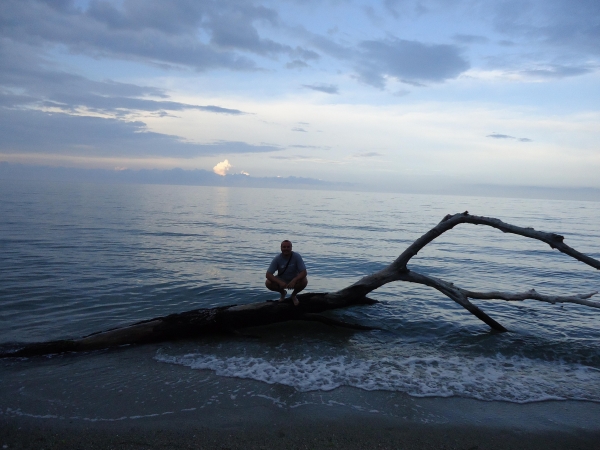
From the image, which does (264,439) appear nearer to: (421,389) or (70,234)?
(421,389)

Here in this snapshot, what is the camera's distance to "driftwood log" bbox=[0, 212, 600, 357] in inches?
329

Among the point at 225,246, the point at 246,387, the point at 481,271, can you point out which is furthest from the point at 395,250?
the point at 246,387

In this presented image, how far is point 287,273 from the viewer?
9.80 meters

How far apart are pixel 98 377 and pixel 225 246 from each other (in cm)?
1722

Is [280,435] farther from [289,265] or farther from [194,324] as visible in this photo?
[289,265]

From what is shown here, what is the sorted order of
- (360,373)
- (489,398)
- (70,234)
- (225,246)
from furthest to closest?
(70,234), (225,246), (360,373), (489,398)

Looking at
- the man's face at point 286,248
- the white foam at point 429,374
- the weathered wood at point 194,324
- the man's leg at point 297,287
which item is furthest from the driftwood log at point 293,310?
the man's face at point 286,248

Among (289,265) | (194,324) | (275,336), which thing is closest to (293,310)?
(275,336)

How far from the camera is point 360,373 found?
7.62m

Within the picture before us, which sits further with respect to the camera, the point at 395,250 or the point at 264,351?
the point at 395,250

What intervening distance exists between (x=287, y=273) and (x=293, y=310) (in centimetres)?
89

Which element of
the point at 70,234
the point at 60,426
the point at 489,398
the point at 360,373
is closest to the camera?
the point at 60,426

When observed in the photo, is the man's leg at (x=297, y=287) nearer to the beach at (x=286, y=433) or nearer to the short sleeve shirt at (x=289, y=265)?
the short sleeve shirt at (x=289, y=265)

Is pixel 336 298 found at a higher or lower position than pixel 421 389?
higher
